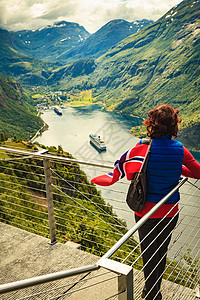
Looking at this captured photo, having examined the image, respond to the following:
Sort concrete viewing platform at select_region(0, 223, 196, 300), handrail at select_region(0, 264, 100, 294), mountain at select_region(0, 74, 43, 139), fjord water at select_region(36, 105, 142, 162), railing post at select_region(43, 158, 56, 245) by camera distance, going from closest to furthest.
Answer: handrail at select_region(0, 264, 100, 294) → concrete viewing platform at select_region(0, 223, 196, 300) → railing post at select_region(43, 158, 56, 245) → fjord water at select_region(36, 105, 142, 162) → mountain at select_region(0, 74, 43, 139)

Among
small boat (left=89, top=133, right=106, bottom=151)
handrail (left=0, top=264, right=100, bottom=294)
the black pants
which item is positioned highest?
handrail (left=0, top=264, right=100, bottom=294)

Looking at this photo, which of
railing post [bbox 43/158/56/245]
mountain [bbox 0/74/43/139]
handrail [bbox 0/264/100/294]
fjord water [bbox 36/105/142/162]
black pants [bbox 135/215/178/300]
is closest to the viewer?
handrail [bbox 0/264/100/294]

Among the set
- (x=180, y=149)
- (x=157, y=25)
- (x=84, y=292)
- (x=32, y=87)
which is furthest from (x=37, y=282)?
(x=157, y=25)

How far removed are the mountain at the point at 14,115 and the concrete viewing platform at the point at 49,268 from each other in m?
66.6

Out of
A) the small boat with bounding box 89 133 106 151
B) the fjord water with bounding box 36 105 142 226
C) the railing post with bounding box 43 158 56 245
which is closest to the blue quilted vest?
the railing post with bounding box 43 158 56 245

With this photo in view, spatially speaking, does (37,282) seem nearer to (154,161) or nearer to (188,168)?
(154,161)

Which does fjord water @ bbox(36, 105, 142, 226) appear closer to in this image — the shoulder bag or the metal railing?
the metal railing

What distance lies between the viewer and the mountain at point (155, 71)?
89188mm

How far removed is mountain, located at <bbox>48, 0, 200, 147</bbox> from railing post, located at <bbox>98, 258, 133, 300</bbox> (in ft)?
199

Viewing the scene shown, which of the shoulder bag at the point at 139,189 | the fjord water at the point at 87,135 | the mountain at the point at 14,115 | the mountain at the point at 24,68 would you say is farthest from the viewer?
the mountain at the point at 24,68

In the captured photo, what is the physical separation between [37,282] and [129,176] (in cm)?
77

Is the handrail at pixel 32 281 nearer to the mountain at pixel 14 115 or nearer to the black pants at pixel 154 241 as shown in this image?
the black pants at pixel 154 241

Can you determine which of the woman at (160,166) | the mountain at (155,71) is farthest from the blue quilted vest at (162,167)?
the mountain at (155,71)

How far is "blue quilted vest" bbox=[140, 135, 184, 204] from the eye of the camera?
126 cm
